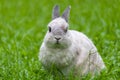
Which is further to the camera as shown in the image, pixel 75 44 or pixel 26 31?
pixel 26 31

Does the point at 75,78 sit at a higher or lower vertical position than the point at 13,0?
lower

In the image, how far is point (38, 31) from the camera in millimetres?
9477

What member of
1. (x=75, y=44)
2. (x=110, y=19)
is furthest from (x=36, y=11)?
(x=75, y=44)

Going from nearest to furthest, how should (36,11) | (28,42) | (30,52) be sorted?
(30,52) → (28,42) → (36,11)

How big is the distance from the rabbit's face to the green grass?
1.61ft

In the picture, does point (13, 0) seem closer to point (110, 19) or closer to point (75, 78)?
point (110, 19)

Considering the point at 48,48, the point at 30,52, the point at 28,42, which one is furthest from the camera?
the point at 28,42

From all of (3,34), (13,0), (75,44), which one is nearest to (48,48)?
(75,44)

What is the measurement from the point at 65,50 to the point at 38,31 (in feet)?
11.7

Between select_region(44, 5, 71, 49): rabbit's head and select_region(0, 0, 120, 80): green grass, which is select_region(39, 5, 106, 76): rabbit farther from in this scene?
select_region(0, 0, 120, 80): green grass

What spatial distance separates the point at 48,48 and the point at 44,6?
5.27 m

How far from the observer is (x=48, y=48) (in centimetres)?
593

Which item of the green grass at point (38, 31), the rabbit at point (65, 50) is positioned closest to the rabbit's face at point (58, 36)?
the rabbit at point (65, 50)

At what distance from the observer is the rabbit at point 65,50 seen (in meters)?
5.84
